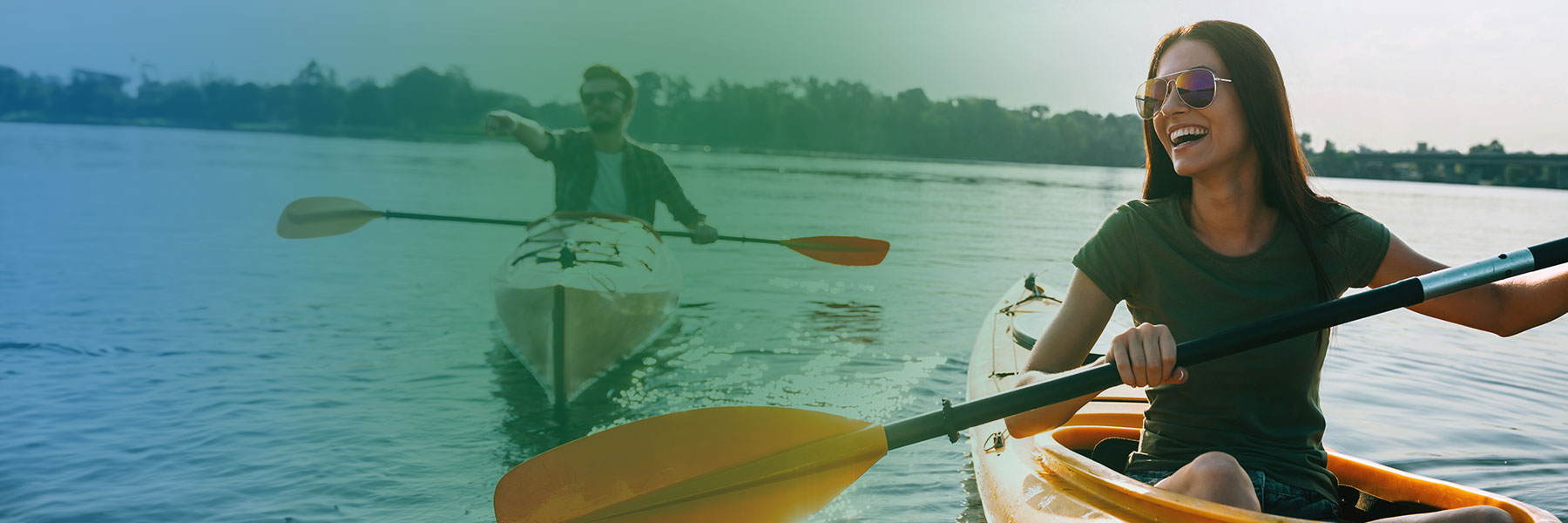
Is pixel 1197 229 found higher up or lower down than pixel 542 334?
higher up

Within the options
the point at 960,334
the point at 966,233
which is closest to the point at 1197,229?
the point at 960,334

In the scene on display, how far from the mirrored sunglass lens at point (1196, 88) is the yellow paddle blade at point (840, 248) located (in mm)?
4941

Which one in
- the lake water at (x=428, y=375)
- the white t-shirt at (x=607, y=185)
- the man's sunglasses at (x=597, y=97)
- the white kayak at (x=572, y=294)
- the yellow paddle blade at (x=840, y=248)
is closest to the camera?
the lake water at (x=428, y=375)

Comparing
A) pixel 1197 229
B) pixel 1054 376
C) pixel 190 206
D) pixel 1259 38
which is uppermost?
pixel 1259 38

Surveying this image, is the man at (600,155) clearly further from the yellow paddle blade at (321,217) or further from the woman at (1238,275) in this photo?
the woman at (1238,275)

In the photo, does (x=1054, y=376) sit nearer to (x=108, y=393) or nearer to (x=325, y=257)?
(x=108, y=393)

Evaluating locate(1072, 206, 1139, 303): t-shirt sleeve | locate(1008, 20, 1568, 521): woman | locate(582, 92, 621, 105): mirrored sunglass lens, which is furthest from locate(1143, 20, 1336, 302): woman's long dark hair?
locate(582, 92, 621, 105): mirrored sunglass lens

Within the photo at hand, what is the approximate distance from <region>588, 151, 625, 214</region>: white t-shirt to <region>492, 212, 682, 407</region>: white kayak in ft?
2.37

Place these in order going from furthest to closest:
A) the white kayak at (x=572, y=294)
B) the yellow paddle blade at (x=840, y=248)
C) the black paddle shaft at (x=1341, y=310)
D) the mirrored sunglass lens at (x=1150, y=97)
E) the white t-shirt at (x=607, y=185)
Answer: the yellow paddle blade at (x=840, y=248) → the white t-shirt at (x=607, y=185) → the white kayak at (x=572, y=294) → the mirrored sunglass lens at (x=1150, y=97) → the black paddle shaft at (x=1341, y=310)

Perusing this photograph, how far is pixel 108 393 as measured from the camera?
6152mm

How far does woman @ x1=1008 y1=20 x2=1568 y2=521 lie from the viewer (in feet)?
6.50

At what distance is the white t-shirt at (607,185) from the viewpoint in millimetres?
6566

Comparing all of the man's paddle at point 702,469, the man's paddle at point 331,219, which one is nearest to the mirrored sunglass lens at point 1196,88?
the man's paddle at point 702,469

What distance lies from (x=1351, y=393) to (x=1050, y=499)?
18.2 feet
